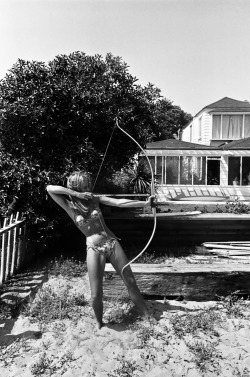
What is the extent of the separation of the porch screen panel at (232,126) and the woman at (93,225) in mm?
21426

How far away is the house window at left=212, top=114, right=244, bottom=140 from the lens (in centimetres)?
2400

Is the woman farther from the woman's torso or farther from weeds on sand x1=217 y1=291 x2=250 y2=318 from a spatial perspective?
weeds on sand x1=217 y1=291 x2=250 y2=318

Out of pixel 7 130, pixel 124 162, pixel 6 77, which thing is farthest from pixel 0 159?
pixel 124 162

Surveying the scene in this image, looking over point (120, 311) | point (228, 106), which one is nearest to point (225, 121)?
point (228, 106)

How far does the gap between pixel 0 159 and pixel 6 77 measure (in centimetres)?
165

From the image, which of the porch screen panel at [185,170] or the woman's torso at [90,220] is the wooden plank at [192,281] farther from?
the porch screen panel at [185,170]

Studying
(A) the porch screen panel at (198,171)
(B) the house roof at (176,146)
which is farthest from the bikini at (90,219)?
(A) the porch screen panel at (198,171)

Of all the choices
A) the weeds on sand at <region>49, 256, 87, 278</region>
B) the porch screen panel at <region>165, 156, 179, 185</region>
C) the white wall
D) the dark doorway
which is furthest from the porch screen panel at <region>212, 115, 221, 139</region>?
the weeds on sand at <region>49, 256, 87, 278</region>

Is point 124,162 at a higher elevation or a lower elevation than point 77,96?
lower

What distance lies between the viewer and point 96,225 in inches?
171

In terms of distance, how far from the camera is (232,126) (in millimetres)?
24141

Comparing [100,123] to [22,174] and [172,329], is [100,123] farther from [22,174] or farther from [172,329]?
[172,329]

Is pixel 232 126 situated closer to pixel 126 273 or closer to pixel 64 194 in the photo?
pixel 126 273

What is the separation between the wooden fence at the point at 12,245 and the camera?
19.2 ft
